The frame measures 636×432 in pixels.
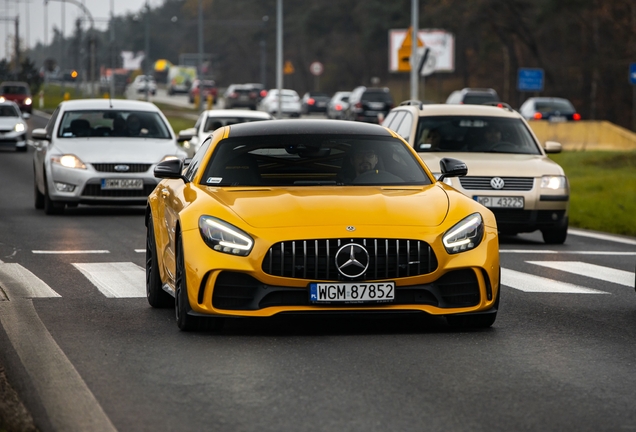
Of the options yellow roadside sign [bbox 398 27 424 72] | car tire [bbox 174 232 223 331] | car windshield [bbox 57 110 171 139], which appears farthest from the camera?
yellow roadside sign [bbox 398 27 424 72]

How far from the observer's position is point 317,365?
24.9 ft

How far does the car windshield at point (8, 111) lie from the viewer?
43.9 meters

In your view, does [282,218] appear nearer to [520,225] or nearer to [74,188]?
[520,225]

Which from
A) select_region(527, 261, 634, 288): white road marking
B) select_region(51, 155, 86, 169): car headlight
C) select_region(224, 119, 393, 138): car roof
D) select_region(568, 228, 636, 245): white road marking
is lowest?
select_region(568, 228, 636, 245): white road marking

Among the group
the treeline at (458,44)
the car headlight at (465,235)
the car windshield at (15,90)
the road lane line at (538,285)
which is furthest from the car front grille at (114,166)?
the car windshield at (15,90)

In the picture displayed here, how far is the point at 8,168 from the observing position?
33312 millimetres

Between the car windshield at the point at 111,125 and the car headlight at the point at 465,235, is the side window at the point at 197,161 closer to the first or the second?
the car headlight at the point at 465,235

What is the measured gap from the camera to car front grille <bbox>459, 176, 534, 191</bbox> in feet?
52.5

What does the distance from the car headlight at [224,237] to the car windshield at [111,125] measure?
12.4 m

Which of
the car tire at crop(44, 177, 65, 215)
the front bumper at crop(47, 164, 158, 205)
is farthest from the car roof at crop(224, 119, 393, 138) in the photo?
the car tire at crop(44, 177, 65, 215)

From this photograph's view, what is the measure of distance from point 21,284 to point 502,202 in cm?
641

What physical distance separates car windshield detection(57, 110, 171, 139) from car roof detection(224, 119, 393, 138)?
35.3 ft

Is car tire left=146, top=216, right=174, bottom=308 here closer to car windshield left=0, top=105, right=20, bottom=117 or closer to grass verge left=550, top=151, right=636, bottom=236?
grass verge left=550, top=151, right=636, bottom=236

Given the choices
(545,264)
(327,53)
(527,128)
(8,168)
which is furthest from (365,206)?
(327,53)
